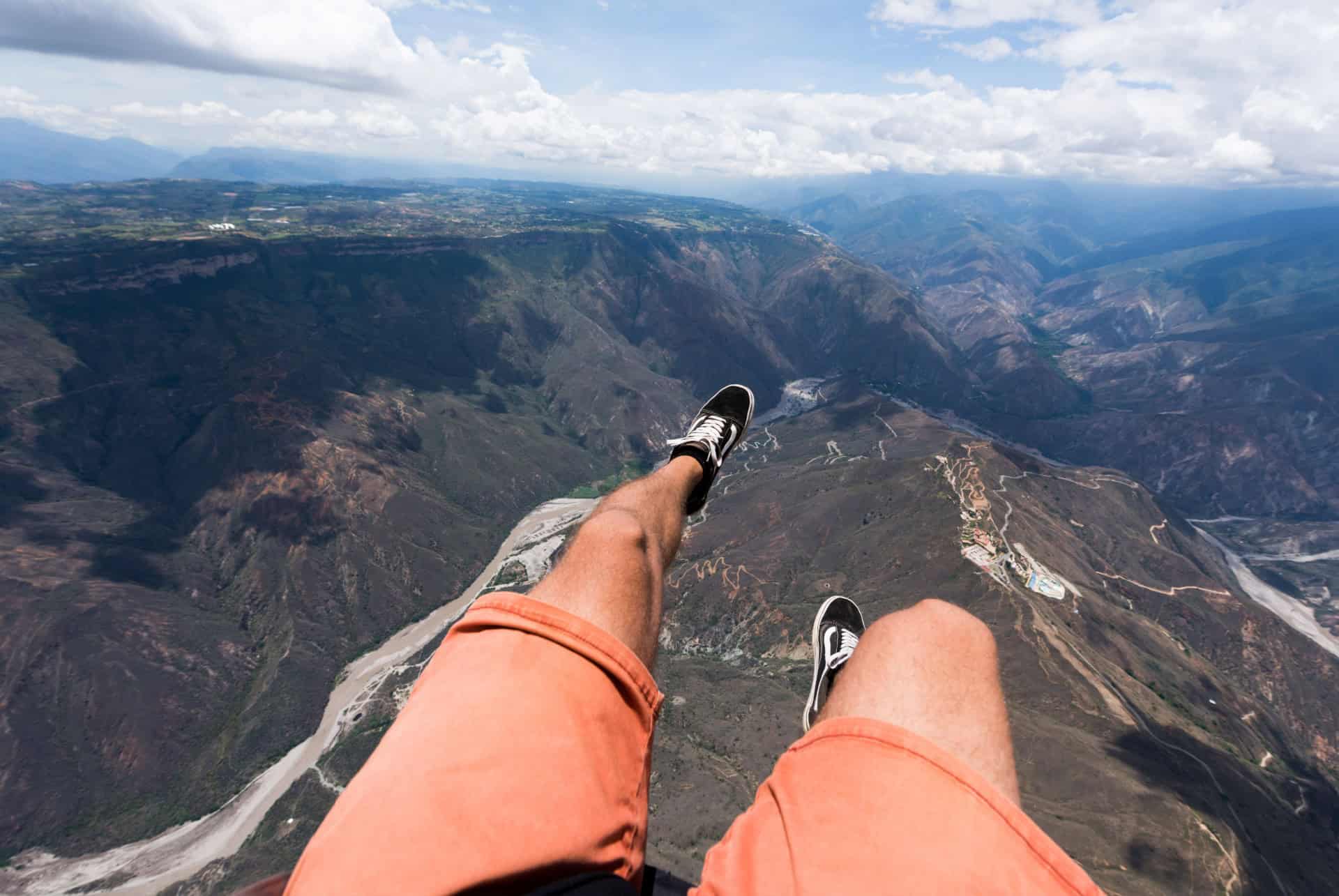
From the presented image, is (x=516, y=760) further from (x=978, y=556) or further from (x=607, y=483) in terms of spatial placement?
(x=607, y=483)

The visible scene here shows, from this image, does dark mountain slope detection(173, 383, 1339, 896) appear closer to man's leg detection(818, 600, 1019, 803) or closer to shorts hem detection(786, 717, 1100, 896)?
man's leg detection(818, 600, 1019, 803)

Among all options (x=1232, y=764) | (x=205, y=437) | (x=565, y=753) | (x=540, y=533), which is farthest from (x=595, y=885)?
(x=205, y=437)

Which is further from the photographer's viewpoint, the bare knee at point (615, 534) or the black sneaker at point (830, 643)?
the black sneaker at point (830, 643)

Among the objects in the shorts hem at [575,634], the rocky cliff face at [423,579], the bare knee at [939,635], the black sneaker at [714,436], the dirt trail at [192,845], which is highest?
the shorts hem at [575,634]

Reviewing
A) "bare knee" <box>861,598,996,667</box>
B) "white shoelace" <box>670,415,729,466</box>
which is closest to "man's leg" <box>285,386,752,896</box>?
"bare knee" <box>861,598,996,667</box>

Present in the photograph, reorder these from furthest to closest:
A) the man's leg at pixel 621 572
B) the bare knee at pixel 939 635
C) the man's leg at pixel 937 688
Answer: the bare knee at pixel 939 635
the man's leg at pixel 621 572
the man's leg at pixel 937 688

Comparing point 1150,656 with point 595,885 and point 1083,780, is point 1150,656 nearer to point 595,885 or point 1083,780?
point 1083,780

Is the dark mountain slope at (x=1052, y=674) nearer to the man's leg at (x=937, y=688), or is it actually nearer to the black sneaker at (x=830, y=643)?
the black sneaker at (x=830, y=643)

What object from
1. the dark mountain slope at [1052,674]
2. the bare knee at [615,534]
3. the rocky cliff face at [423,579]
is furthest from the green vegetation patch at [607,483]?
the bare knee at [615,534]
